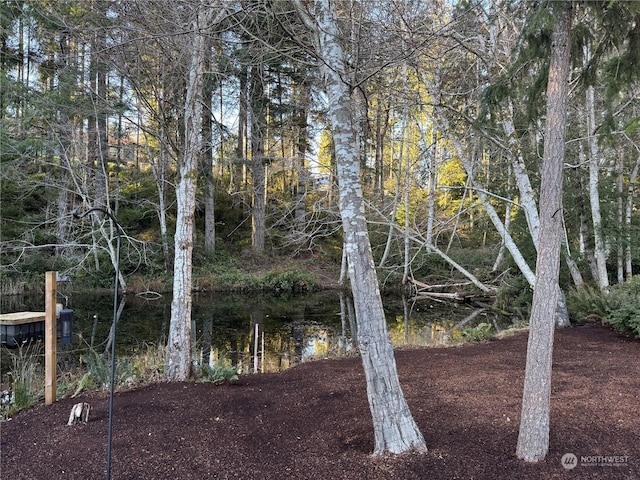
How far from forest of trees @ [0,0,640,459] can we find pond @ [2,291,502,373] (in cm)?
161

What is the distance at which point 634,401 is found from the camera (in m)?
3.36

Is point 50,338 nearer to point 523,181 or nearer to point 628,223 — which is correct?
point 523,181

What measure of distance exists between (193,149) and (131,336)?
5.91 metres

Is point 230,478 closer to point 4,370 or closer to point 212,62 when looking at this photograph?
point 212,62

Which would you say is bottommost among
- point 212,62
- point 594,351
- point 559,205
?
point 594,351

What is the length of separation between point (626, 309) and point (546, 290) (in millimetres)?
5045

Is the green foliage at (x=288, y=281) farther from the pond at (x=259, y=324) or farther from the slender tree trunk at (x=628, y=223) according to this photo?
the slender tree trunk at (x=628, y=223)

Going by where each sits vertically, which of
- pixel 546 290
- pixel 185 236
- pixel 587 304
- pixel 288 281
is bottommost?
pixel 288 281

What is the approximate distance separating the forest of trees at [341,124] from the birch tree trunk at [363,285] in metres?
0.01

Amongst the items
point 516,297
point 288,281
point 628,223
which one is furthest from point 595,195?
point 288,281

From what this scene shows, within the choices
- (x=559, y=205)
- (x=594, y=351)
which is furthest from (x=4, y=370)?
(x=594, y=351)

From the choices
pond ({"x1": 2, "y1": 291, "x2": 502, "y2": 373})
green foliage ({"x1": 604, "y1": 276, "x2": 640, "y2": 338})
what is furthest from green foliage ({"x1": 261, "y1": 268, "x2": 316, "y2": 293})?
green foliage ({"x1": 604, "y1": 276, "x2": 640, "y2": 338})

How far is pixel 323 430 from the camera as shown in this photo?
3.09 metres

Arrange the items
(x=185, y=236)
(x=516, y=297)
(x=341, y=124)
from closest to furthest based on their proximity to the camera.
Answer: (x=341, y=124)
(x=185, y=236)
(x=516, y=297)
